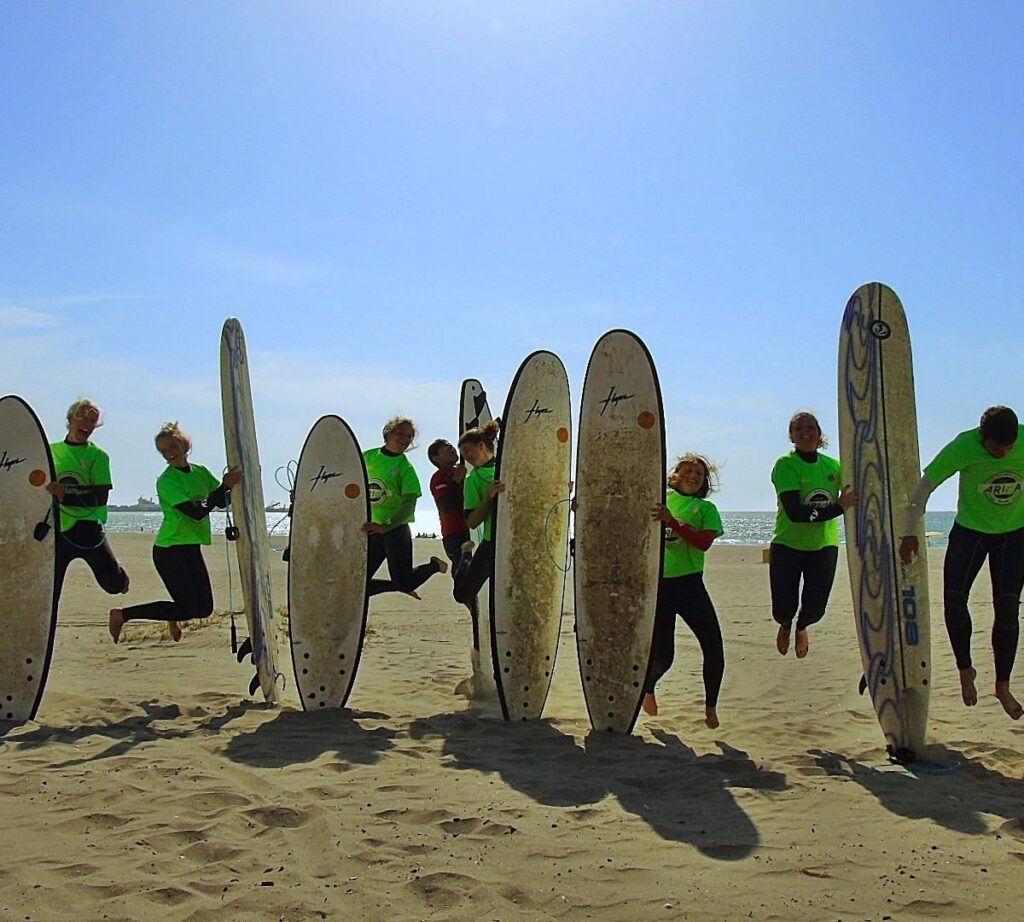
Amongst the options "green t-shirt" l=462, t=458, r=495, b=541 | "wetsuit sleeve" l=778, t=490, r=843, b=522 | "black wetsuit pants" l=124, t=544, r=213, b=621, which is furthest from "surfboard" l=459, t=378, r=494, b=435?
"wetsuit sleeve" l=778, t=490, r=843, b=522

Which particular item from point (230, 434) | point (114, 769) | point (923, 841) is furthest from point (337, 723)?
point (923, 841)

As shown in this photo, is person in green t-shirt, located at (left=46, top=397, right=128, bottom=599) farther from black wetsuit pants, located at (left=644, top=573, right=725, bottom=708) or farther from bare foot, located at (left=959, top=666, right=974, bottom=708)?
bare foot, located at (left=959, top=666, right=974, bottom=708)

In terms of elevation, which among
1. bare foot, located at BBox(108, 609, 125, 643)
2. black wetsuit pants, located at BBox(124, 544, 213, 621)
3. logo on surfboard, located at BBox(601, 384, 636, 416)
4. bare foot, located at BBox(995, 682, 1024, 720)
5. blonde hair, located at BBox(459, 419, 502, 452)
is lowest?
bare foot, located at BBox(995, 682, 1024, 720)

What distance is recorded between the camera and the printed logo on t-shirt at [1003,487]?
533 centimetres

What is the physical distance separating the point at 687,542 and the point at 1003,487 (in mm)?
1722

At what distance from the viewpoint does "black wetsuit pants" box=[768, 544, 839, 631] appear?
6633 millimetres

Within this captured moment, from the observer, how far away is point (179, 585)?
22.5 feet

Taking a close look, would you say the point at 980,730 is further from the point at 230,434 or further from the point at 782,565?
the point at 230,434

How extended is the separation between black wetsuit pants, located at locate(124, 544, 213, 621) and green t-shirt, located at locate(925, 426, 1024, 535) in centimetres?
470

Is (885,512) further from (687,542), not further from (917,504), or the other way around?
(687,542)

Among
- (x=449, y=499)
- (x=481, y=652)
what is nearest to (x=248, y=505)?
(x=449, y=499)

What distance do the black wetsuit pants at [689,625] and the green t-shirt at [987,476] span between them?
57.6 inches

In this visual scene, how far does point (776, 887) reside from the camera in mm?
3449

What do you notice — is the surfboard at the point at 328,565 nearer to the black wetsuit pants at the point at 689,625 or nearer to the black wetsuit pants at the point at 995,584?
the black wetsuit pants at the point at 689,625
